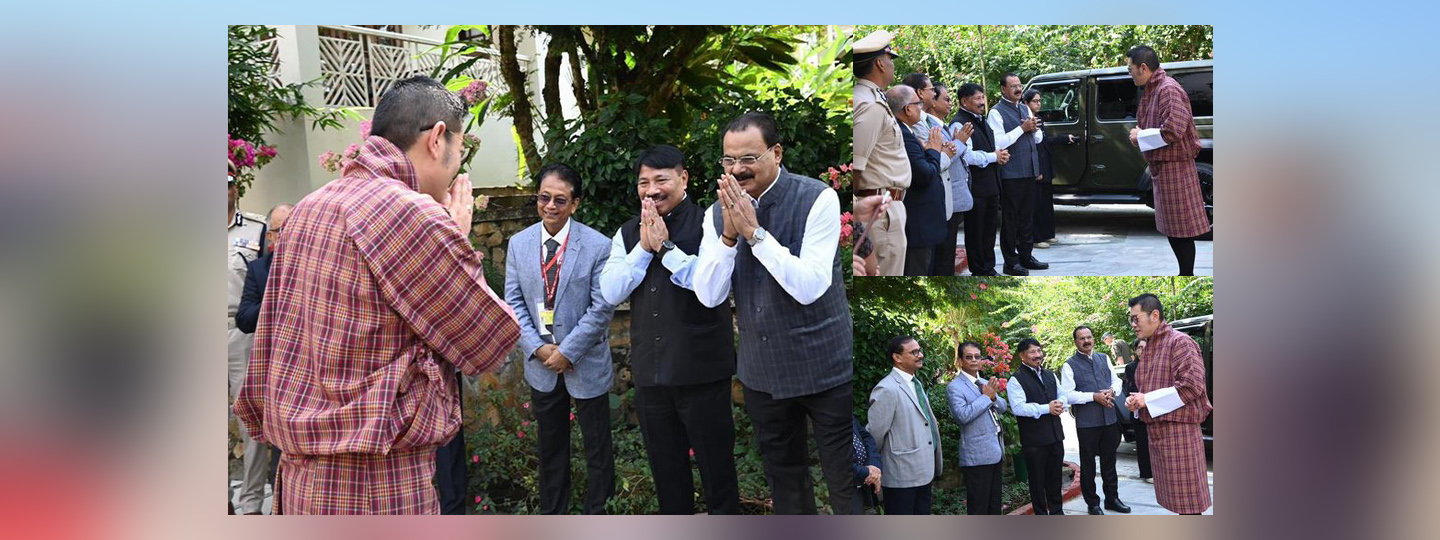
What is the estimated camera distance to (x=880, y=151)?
14.6 feet

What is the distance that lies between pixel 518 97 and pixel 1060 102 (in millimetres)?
2060

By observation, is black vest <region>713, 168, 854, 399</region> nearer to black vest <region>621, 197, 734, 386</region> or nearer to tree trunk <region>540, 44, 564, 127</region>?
black vest <region>621, 197, 734, 386</region>

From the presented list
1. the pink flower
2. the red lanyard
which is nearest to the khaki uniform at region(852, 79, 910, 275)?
the red lanyard

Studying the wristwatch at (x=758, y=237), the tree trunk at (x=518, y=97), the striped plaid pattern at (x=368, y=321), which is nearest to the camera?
the striped plaid pattern at (x=368, y=321)

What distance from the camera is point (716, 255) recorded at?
13.9 feet

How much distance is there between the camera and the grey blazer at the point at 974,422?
A: 4.50 m

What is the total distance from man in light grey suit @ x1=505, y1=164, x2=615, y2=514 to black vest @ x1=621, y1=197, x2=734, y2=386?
0.18 m

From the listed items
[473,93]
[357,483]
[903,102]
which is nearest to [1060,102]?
[903,102]

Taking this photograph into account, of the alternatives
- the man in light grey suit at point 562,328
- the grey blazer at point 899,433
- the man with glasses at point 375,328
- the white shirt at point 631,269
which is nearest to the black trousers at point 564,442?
the man in light grey suit at point 562,328

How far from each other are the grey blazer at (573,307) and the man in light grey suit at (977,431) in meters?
1.26

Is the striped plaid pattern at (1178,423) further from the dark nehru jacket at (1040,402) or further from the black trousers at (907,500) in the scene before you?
the black trousers at (907,500)

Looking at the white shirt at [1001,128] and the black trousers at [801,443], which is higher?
the white shirt at [1001,128]
